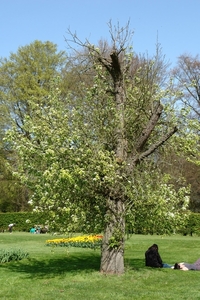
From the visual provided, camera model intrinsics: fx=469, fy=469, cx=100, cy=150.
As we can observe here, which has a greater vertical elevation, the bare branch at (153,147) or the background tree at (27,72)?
the background tree at (27,72)

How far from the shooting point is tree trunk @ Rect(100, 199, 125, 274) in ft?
37.4

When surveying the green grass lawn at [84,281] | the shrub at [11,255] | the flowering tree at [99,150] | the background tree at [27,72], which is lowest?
the green grass lawn at [84,281]

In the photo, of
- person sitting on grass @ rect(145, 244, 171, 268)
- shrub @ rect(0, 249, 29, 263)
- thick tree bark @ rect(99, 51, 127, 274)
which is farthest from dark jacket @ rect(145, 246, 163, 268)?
shrub @ rect(0, 249, 29, 263)

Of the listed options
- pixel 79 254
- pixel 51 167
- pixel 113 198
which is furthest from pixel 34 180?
pixel 79 254

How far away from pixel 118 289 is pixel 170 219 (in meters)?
2.27

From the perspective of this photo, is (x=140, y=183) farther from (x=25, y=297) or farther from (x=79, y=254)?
(x=79, y=254)

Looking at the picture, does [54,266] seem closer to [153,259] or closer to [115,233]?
[153,259]

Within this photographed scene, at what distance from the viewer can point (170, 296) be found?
9.36 meters

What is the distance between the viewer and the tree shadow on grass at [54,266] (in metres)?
12.3

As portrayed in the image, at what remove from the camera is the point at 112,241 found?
11.3 m

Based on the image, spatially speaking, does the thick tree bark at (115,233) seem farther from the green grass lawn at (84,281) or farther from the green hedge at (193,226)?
the green hedge at (193,226)

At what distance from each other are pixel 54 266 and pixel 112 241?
2859mm

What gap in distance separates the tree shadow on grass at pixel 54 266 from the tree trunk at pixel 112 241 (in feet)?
2.71

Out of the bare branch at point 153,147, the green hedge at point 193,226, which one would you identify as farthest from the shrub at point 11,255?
the green hedge at point 193,226
